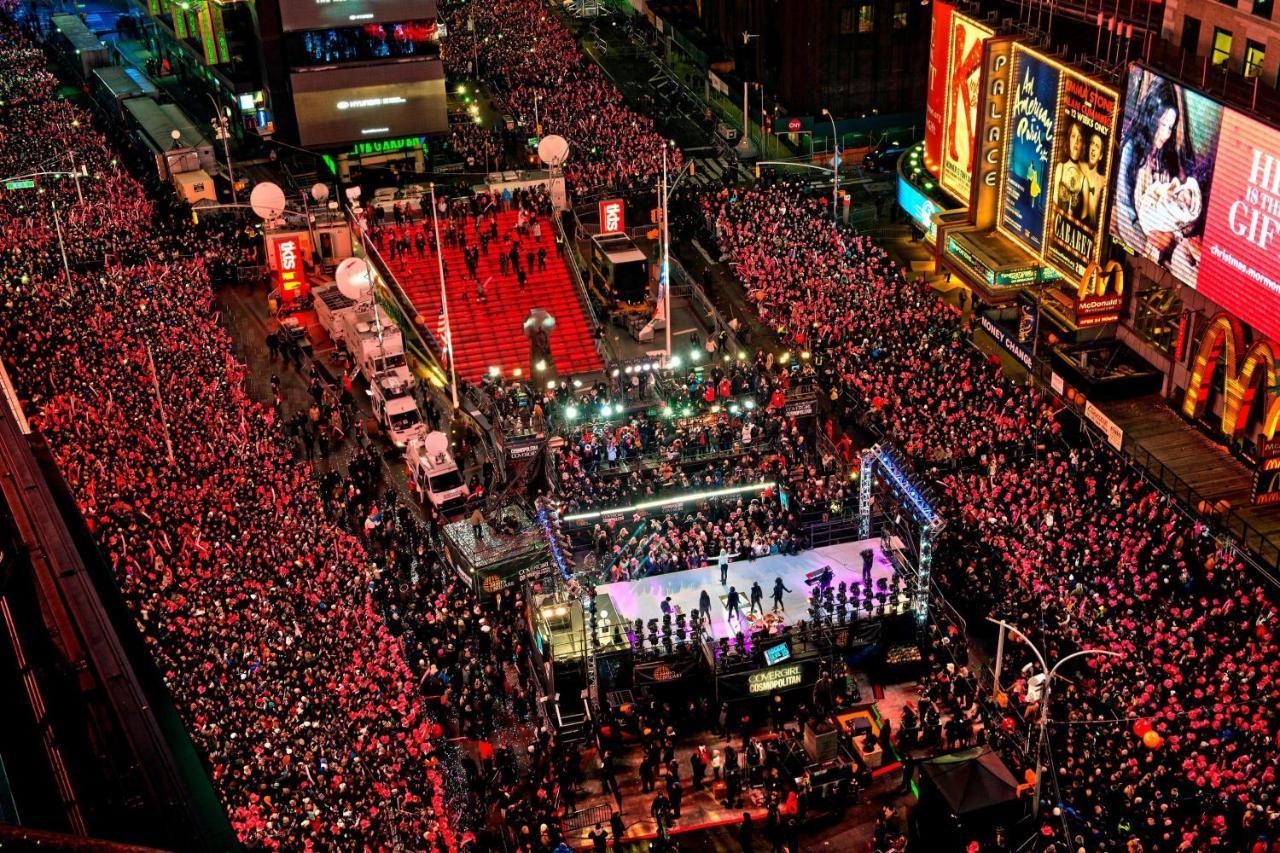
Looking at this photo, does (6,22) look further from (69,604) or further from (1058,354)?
(69,604)

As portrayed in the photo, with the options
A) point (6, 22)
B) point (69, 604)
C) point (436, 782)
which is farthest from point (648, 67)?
point (69, 604)

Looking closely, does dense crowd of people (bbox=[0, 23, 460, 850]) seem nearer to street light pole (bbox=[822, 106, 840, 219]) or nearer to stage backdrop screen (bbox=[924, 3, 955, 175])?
stage backdrop screen (bbox=[924, 3, 955, 175])

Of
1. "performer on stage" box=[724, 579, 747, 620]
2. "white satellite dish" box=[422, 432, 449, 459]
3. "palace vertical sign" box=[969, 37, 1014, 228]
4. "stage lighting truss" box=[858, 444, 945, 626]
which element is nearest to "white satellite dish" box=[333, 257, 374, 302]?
"white satellite dish" box=[422, 432, 449, 459]

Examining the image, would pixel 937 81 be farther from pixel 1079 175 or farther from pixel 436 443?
pixel 436 443

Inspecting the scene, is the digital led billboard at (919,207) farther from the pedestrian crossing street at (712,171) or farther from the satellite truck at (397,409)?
the satellite truck at (397,409)

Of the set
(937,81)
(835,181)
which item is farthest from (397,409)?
(835,181)
